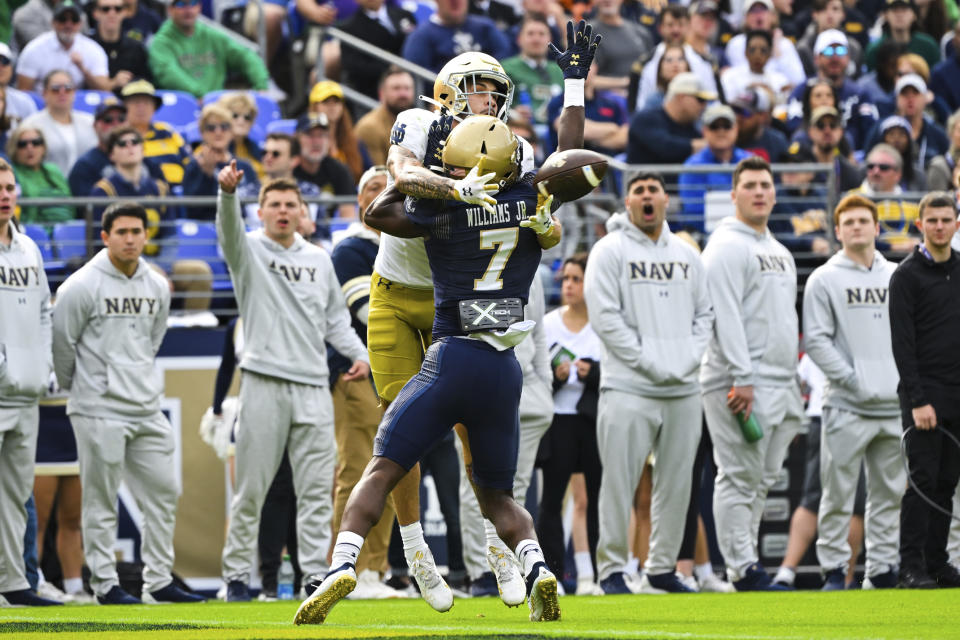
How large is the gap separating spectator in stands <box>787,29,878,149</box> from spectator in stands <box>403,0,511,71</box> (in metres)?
2.96

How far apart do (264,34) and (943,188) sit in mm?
6845

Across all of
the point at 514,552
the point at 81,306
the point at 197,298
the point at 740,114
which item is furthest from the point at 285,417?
the point at 740,114

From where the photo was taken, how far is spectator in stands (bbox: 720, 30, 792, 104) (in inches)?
647

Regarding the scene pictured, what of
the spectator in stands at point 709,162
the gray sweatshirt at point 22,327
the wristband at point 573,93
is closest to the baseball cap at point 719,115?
the spectator in stands at point 709,162

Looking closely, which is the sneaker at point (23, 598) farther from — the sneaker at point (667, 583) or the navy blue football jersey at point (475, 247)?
the navy blue football jersey at point (475, 247)

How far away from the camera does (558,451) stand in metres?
10.7

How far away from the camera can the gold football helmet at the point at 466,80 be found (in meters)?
6.81

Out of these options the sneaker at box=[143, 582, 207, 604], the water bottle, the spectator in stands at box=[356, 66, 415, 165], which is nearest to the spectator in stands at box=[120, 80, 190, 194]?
the spectator in stands at box=[356, 66, 415, 165]

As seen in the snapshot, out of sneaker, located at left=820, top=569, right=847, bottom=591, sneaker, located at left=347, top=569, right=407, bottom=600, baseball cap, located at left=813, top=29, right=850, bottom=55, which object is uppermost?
baseball cap, located at left=813, top=29, right=850, bottom=55

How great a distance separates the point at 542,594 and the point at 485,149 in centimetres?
184

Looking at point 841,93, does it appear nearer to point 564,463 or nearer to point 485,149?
point 564,463

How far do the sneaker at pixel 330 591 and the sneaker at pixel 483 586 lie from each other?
3890mm

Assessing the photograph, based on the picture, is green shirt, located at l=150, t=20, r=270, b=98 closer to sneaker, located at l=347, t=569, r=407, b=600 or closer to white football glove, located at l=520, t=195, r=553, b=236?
sneaker, located at l=347, t=569, r=407, b=600

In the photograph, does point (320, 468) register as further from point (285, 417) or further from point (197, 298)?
point (197, 298)
